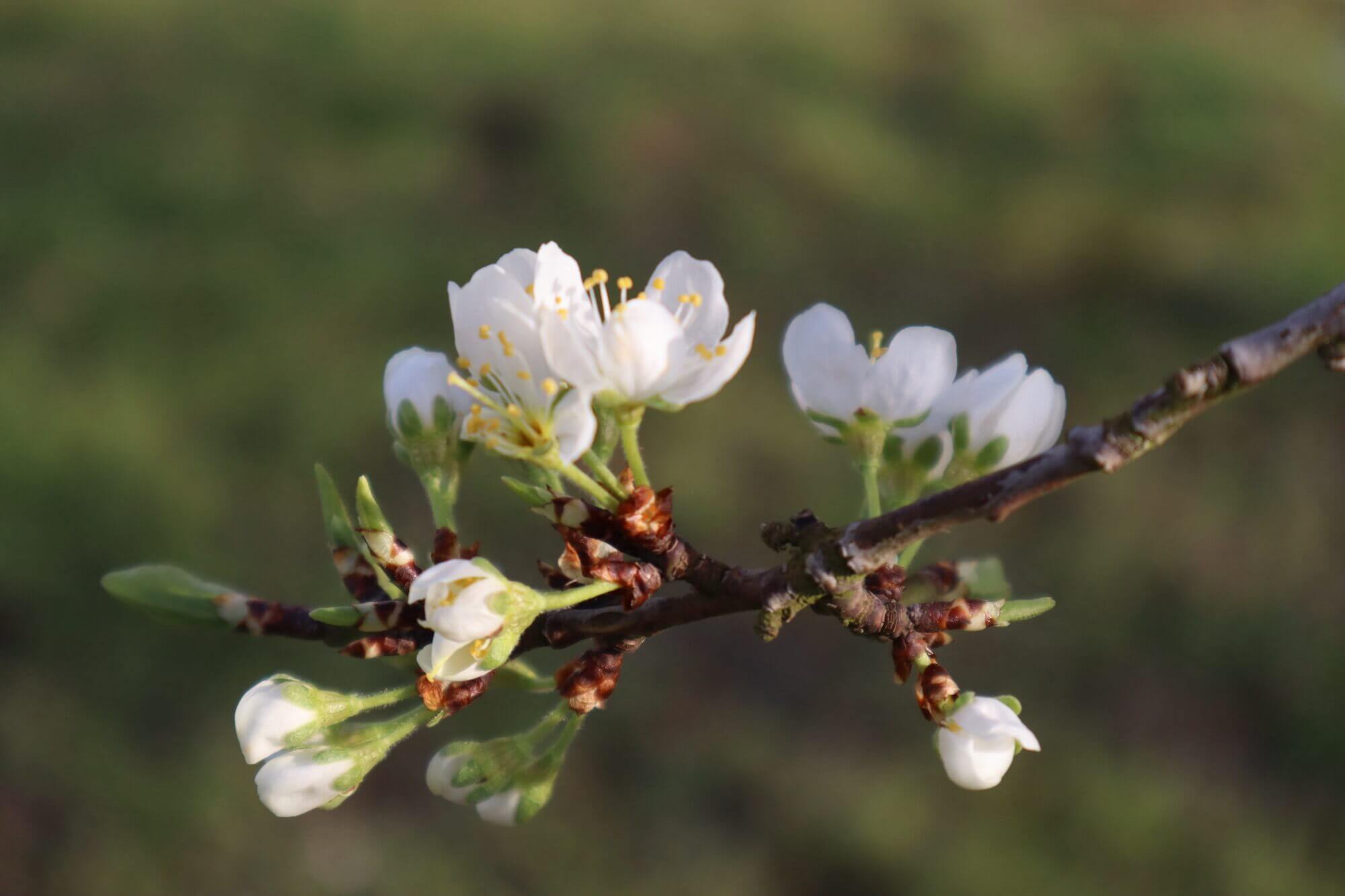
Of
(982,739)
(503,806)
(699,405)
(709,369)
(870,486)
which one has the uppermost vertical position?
(709,369)

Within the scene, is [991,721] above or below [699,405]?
above

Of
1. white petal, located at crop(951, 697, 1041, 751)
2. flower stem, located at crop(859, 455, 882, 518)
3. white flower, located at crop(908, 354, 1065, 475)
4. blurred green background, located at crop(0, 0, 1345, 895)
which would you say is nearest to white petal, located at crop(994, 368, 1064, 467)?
white flower, located at crop(908, 354, 1065, 475)

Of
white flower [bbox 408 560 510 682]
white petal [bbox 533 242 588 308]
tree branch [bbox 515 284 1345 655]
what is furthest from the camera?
white petal [bbox 533 242 588 308]

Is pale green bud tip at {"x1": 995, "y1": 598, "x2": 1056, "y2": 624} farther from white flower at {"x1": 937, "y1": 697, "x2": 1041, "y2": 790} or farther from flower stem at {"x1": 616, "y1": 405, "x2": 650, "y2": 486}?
flower stem at {"x1": 616, "y1": 405, "x2": 650, "y2": 486}

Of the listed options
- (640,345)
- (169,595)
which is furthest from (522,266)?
(169,595)

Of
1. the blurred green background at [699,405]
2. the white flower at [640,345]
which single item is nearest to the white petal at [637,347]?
the white flower at [640,345]

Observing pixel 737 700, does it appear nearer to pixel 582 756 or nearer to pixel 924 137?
pixel 582 756

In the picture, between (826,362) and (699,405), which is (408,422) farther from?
(699,405)
